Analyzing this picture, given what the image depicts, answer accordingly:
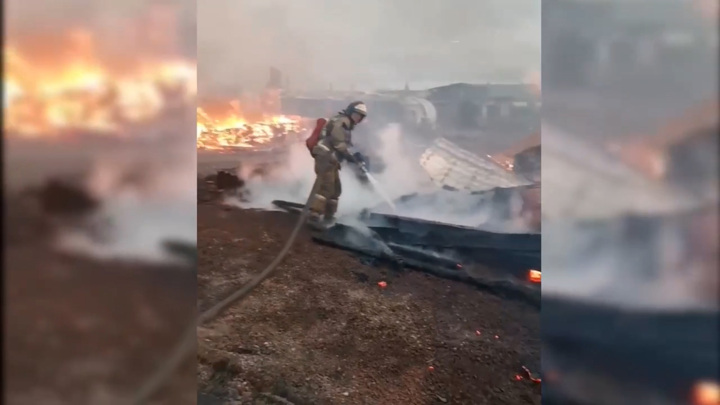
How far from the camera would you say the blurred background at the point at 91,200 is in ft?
3.35

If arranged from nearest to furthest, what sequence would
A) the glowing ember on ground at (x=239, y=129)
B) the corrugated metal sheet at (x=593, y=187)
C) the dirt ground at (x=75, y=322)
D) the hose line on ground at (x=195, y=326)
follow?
the dirt ground at (x=75, y=322) → the hose line on ground at (x=195, y=326) → the corrugated metal sheet at (x=593, y=187) → the glowing ember on ground at (x=239, y=129)

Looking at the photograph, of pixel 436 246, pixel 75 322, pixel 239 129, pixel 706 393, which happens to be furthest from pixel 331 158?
pixel 706 393

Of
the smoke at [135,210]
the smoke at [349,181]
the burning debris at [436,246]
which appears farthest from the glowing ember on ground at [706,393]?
the smoke at [135,210]

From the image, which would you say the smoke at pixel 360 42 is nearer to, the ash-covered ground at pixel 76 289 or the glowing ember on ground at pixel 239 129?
the glowing ember on ground at pixel 239 129

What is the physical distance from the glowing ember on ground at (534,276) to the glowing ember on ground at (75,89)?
3.46 feet

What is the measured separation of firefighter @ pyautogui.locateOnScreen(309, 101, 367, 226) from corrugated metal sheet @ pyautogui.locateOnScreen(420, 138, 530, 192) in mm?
212

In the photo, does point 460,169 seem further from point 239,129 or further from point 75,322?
point 75,322

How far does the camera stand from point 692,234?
1.21 m

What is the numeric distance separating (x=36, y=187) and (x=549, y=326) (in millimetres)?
1271

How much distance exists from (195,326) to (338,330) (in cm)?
38

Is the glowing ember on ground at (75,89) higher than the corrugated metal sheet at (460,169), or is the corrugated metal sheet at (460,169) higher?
the glowing ember on ground at (75,89)

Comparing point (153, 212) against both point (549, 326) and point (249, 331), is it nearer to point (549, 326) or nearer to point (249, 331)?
point (249, 331)

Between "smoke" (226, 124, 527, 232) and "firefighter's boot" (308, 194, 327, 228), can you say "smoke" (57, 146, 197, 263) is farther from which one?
"firefighter's boot" (308, 194, 327, 228)

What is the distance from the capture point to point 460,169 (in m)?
1.37
